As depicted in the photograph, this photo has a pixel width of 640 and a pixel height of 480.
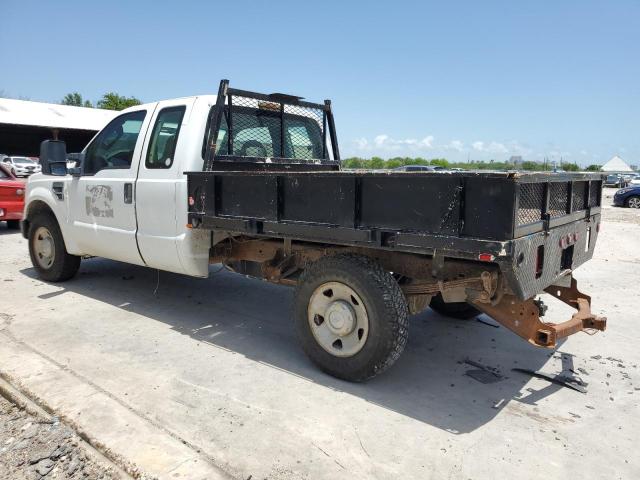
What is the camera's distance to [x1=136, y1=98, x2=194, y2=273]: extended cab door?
4844mm

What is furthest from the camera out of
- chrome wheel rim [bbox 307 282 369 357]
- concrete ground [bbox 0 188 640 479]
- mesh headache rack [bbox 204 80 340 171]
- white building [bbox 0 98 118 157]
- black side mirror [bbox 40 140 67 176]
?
white building [bbox 0 98 118 157]

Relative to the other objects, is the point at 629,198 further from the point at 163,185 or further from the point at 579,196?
the point at 163,185

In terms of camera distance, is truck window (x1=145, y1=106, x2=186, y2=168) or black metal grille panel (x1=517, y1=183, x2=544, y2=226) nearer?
black metal grille panel (x1=517, y1=183, x2=544, y2=226)

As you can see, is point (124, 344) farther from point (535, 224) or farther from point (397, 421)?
point (535, 224)

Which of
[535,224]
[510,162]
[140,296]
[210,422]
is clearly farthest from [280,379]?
[510,162]

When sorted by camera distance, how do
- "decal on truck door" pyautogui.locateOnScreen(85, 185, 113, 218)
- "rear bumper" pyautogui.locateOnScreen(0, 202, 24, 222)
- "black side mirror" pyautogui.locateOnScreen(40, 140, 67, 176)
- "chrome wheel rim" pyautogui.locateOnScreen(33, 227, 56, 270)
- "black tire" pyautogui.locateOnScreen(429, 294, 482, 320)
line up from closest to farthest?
1. "black tire" pyautogui.locateOnScreen(429, 294, 482, 320)
2. "decal on truck door" pyautogui.locateOnScreen(85, 185, 113, 218)
3. "black side mirror" pyautogui.locateOnScreen(40, 140, 67, 176)
4. "chrome wheel rim" pyautogui.locateOnScreen(33, 227, 56, 270)
5. "rear bumper" pyautogui.locateOnScreen(0, 202, 24, 222)

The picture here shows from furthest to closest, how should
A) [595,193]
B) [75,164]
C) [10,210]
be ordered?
[10,210]
[75,164]
[595,193]

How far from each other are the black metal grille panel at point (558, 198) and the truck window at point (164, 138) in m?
3.35

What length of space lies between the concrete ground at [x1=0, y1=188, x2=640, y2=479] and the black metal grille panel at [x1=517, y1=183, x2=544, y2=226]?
→ 135 cm

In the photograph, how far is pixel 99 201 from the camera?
5.69 meters

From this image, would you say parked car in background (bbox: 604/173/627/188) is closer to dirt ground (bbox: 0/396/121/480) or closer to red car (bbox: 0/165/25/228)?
red car (bbox: 0/165/25/228)

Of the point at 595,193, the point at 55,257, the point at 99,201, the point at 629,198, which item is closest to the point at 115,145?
the point at 99,201

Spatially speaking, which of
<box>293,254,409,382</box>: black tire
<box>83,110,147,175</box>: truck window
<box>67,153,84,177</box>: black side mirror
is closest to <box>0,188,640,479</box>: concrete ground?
<box>293,254,409,382</box>: black tire

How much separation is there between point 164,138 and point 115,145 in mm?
911
